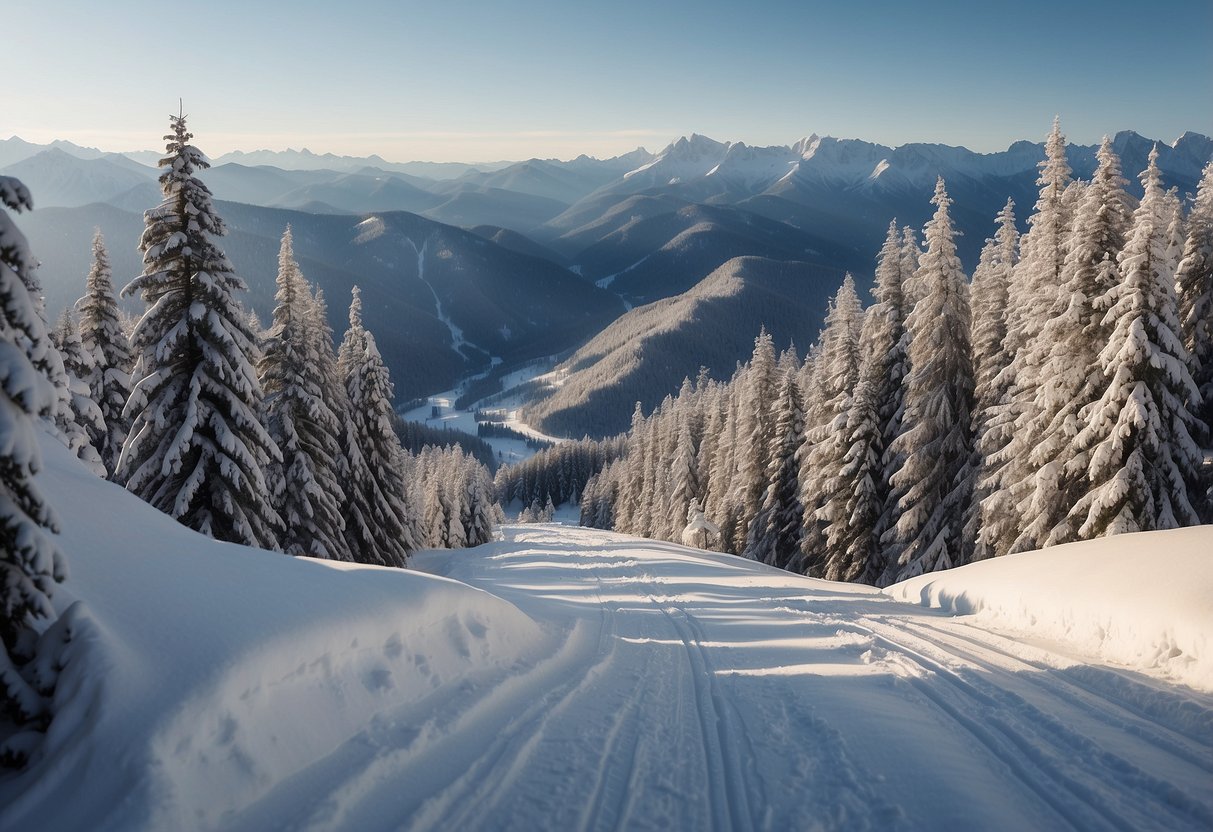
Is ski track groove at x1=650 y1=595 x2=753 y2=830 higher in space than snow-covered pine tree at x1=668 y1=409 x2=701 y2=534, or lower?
higher

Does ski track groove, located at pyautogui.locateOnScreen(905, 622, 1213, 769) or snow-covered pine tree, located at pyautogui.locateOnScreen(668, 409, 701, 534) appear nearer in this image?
ski track groove, located at pyautogui.locateOnScreen(905, 622, 1213, 769)

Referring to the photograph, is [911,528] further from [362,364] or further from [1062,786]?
[362,364]

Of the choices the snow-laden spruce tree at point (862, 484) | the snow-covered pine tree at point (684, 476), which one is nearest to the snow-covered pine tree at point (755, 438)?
the snow-covered pine tree at point (684, 476)

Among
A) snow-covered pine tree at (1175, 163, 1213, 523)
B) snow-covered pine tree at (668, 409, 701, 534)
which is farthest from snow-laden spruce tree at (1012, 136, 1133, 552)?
snow-covered pine tree at (668, 409, 701, 534)

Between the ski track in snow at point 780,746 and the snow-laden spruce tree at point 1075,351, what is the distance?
9573 millimetres

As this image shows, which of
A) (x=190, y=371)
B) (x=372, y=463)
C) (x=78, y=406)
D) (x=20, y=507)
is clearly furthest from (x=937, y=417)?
(x=78, y=406)

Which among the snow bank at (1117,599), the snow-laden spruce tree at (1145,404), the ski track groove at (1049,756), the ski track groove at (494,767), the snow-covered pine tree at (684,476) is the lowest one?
the snow-covered pine tree at (684,476)

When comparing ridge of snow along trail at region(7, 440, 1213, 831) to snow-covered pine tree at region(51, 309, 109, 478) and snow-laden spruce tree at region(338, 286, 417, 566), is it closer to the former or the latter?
snow-covered pine tree at region(51, 309, 109, 478)

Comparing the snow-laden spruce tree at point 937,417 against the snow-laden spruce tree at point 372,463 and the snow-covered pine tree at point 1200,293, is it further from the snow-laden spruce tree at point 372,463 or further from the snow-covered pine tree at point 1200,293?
the snow-laden spruce tree at point 372,463

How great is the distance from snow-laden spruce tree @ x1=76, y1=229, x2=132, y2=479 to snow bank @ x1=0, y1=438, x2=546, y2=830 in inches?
696

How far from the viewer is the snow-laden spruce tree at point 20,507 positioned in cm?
474

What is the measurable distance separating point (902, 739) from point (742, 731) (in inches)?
64.5

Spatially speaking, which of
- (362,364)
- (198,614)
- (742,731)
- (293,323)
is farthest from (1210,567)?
(362,364)

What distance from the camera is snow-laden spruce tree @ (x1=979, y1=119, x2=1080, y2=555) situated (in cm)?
1891
